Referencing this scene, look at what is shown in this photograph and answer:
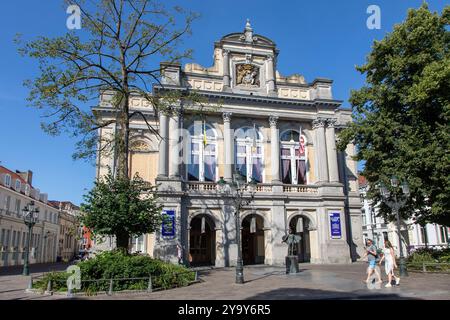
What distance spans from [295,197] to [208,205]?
24.8 ft

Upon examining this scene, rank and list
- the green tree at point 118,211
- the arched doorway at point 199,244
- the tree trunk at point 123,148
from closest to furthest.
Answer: the green tree at point 118,211 → the tree trunk at point 123,148 → the arched doorway at point 199,244

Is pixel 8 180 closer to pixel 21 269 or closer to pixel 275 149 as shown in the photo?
pixel 21 269

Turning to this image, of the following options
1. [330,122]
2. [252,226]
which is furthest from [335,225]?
[330,122]

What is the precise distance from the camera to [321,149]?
33.8 meters

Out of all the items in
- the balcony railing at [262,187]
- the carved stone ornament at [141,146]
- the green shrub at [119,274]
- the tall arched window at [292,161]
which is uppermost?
the carved stone ornament at [141,146]

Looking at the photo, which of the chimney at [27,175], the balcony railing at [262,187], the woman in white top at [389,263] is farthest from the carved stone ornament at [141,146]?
the chimney at [27,175]

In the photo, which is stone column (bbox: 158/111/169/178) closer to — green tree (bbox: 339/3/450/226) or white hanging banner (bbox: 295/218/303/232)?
white hanging banner (bbox: 295/218/303/232)

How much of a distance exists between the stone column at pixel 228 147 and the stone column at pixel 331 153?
878 centimetres

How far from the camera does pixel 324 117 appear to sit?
34.4 metres

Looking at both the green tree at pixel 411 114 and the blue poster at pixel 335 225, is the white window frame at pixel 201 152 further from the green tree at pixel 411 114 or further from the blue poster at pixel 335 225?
the green tree at pixel 411 114

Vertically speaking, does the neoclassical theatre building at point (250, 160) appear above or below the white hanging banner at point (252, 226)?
above

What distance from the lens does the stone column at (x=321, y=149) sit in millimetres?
33281

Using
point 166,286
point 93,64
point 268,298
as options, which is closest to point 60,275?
point 166,286

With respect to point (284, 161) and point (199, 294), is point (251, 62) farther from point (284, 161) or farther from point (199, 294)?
point (199, 294)
